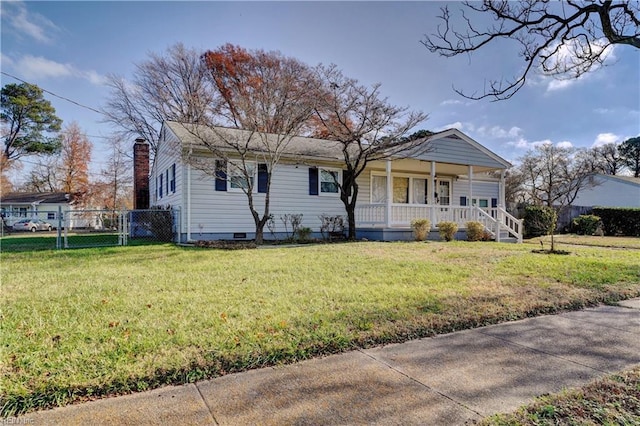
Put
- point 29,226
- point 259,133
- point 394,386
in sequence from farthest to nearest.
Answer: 1. point 29,226
2. point 259,133
3. point 394,386

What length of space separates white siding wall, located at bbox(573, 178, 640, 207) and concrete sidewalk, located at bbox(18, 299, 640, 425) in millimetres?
31833

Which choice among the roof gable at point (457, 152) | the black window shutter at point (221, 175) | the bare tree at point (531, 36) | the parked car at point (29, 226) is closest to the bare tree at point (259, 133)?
the black window shutter at point (221, 175)

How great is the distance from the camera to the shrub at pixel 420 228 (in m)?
12.8

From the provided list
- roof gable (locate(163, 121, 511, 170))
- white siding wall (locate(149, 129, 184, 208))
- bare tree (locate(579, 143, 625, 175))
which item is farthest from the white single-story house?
white siding wall (locate(149, 129, 184, 208))

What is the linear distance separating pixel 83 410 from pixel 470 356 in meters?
2.85

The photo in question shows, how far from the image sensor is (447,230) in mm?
12922

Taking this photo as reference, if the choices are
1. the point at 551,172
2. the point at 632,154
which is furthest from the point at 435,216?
the point at 632,154

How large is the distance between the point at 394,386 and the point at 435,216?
496 inches

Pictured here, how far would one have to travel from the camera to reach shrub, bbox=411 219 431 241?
42.1 ft

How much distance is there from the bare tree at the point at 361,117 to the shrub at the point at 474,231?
3721 mm

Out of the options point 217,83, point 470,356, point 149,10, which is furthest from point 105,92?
point 470,356

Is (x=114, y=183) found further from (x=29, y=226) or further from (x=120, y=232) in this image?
(x=120, y=232)

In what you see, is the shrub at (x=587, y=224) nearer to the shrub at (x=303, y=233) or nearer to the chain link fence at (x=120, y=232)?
the shrub at (x=303, y=233)

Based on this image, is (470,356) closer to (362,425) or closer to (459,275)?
(362,425)
